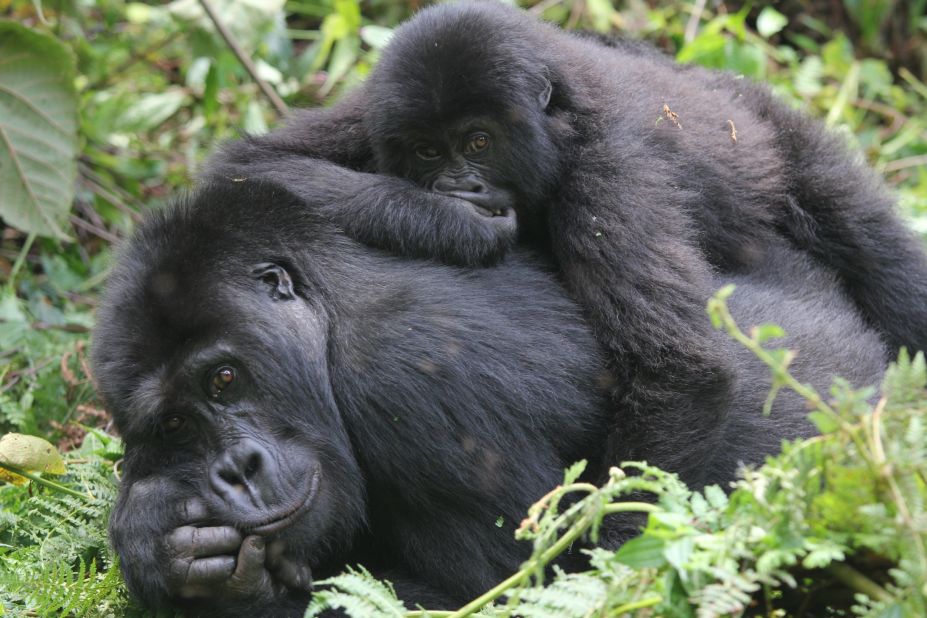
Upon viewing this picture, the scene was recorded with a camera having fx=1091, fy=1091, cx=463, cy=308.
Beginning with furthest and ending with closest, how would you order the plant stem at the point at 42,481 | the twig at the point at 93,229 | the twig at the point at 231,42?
the twig at the point at 93,229 → the twig at the point at 231,42 → the plant stem at the point at 42,481

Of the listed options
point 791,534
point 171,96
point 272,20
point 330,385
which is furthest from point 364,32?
point 791,534

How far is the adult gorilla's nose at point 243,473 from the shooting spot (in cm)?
273

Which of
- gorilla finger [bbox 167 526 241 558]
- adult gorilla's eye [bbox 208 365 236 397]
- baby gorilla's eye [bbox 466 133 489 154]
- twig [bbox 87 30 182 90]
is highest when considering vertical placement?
baby gorilla's eye [bbox 466 133 489 154]

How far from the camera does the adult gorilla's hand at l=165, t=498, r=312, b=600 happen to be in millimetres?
2717

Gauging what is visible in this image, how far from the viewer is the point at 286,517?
275 cm

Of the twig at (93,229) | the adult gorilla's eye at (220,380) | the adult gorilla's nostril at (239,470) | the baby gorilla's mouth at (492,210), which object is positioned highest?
the baby gorilla's mouth at (492,210)

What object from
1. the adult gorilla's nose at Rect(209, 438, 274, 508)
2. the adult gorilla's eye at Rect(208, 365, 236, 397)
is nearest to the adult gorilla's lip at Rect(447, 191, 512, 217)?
the adult gorilla's eye at Rect(208, 365, 236, 397)

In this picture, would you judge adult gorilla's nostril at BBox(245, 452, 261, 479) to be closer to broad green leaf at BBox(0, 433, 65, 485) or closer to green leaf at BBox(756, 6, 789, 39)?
broad green leaf at BBox(0, 433, 65, 485)

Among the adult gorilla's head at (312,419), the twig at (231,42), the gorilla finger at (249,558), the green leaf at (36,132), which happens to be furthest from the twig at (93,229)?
the gorilla finger at (249,558)

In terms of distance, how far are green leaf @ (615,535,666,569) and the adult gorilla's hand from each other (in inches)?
45.2

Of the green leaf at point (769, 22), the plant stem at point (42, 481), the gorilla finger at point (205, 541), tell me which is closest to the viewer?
the gorilla finger at point (205, 541)

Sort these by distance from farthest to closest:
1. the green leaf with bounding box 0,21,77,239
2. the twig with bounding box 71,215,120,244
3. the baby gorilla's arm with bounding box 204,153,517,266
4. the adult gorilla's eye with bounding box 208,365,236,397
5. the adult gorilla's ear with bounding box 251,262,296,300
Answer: the twig with bounding box 71,215,120,244, the green leaf with bounding box 0,21,77,239, the baby gorilla's arm with bounding box 204,153,517,266, the adult gorilla's ear with bounding box 251,262,296,300, the adult gorilla's eye with bounding box 208,365,236,397

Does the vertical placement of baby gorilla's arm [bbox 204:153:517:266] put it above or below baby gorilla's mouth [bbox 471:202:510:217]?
below

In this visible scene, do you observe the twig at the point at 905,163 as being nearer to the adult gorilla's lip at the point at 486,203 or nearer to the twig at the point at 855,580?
the adult gorilla's lip at the point at 486,203
